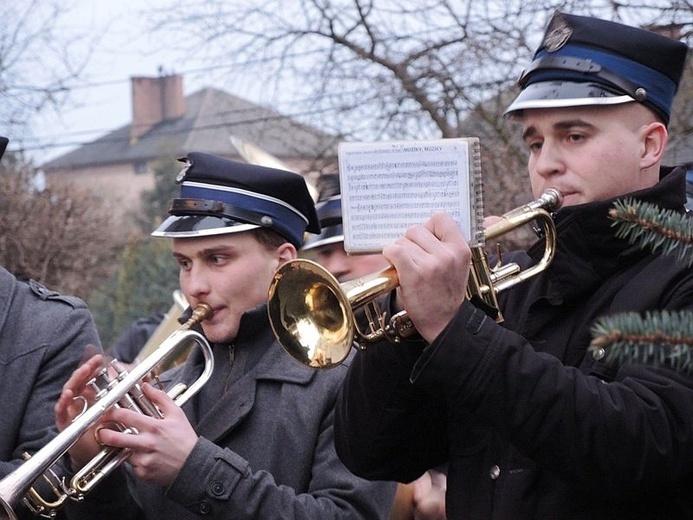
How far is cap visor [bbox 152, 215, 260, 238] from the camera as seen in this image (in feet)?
12.1

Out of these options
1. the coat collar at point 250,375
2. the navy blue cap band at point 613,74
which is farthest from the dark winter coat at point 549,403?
the coat collar at point 250,375

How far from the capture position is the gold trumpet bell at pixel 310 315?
2.71 m

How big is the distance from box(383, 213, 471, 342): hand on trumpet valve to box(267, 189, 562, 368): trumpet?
0.47 feet

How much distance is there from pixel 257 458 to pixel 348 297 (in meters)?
1.01

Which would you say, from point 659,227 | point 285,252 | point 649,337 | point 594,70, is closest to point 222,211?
point 285,252

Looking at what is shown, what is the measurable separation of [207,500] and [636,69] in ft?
5.11

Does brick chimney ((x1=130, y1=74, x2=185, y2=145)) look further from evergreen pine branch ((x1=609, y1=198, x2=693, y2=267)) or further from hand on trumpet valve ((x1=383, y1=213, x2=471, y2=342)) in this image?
evergreen pine branch ((x1=609, y1=198, x2=693, y2=267))

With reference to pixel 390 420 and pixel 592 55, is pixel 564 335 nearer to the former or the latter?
pixel 390 420

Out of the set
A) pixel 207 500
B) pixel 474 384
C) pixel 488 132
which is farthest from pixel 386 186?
pixel 488 132

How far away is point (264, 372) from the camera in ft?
11.7

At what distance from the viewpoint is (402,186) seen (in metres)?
2.51

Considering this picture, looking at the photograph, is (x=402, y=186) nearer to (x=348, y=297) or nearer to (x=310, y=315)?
(x=348, y=297)

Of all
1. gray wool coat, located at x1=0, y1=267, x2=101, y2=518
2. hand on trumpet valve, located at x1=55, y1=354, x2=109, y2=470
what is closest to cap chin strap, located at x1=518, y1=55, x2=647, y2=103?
hand on trumpet valve, located at x1=55, y1=354, x2=109, y2=470

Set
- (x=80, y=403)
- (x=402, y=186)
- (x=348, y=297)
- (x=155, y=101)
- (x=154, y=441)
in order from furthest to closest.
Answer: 1. (x=155, y=101)
2. (x=80, y=403)
3. (x=154, y=441)
4. (x=348, y=297)
5. (x=402, y=186)
